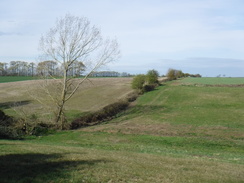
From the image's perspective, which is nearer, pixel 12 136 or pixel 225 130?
pixel 12 136

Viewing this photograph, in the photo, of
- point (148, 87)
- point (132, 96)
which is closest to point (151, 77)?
point (148, 87)

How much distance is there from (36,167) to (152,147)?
39.8 feet

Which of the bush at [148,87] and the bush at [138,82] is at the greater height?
the bush at [138,82]

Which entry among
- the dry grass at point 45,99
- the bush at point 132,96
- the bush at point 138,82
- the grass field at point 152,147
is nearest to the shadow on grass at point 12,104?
the dry grass at point 45,99

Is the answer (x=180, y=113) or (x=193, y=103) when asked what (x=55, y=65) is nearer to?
(x=180, y=113)

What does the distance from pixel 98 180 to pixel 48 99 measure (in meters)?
28.9

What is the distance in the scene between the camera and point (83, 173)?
780 cm

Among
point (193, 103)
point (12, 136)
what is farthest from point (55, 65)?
point (193, 103)

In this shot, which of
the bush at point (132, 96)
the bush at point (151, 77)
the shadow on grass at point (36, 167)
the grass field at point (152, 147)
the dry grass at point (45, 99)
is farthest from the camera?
the bush at point (151, 77)

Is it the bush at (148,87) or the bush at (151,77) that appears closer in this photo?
the bush at (148,87)

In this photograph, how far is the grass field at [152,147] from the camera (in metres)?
8.09

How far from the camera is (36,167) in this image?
8.29 meters

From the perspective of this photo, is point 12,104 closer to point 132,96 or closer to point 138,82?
point 132,96

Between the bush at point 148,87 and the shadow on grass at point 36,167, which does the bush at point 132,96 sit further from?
the shadow on grass at point 36,167
